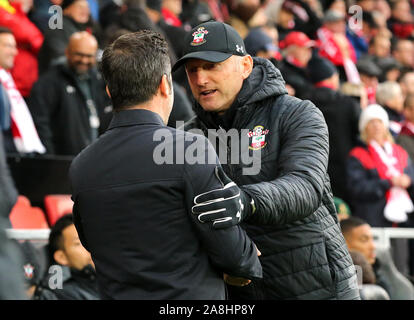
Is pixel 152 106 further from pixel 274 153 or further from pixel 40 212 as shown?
pixel 40 212

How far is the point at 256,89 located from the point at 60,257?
261 centimetres

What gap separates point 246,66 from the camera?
3.84 m

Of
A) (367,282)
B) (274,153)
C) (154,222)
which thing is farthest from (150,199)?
(367,282)

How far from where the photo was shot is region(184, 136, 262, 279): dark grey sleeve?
3004mm

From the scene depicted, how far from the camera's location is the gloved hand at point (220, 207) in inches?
117

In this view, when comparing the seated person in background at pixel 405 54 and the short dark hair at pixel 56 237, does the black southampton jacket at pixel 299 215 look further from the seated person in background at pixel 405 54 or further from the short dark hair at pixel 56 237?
the seated person in background at pixel 405 54

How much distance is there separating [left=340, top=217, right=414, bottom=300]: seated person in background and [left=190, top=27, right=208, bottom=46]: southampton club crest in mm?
3634

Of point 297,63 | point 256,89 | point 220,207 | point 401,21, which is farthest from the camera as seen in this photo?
point 401,21

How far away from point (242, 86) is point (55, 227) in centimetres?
258

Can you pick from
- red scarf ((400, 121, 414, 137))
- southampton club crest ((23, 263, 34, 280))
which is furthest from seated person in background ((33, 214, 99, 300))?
red scarf ((400, 121, 414, 137))

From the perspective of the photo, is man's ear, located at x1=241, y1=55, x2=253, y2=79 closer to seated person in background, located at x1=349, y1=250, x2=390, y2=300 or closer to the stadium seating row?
seated person in background, located at x1=349, y1=250, x2=390, y2=300

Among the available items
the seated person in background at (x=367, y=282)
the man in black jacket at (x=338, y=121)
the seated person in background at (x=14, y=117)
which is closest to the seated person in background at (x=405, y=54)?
the man in black jacket at (x=338, y=121)

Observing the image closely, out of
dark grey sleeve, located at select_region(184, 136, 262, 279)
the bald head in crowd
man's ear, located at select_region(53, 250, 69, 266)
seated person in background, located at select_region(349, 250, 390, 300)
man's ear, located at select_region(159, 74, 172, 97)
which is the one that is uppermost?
man's ear, located at select_region(159, 74, 172, 97)

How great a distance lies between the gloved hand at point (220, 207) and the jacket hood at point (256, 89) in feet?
2.52
